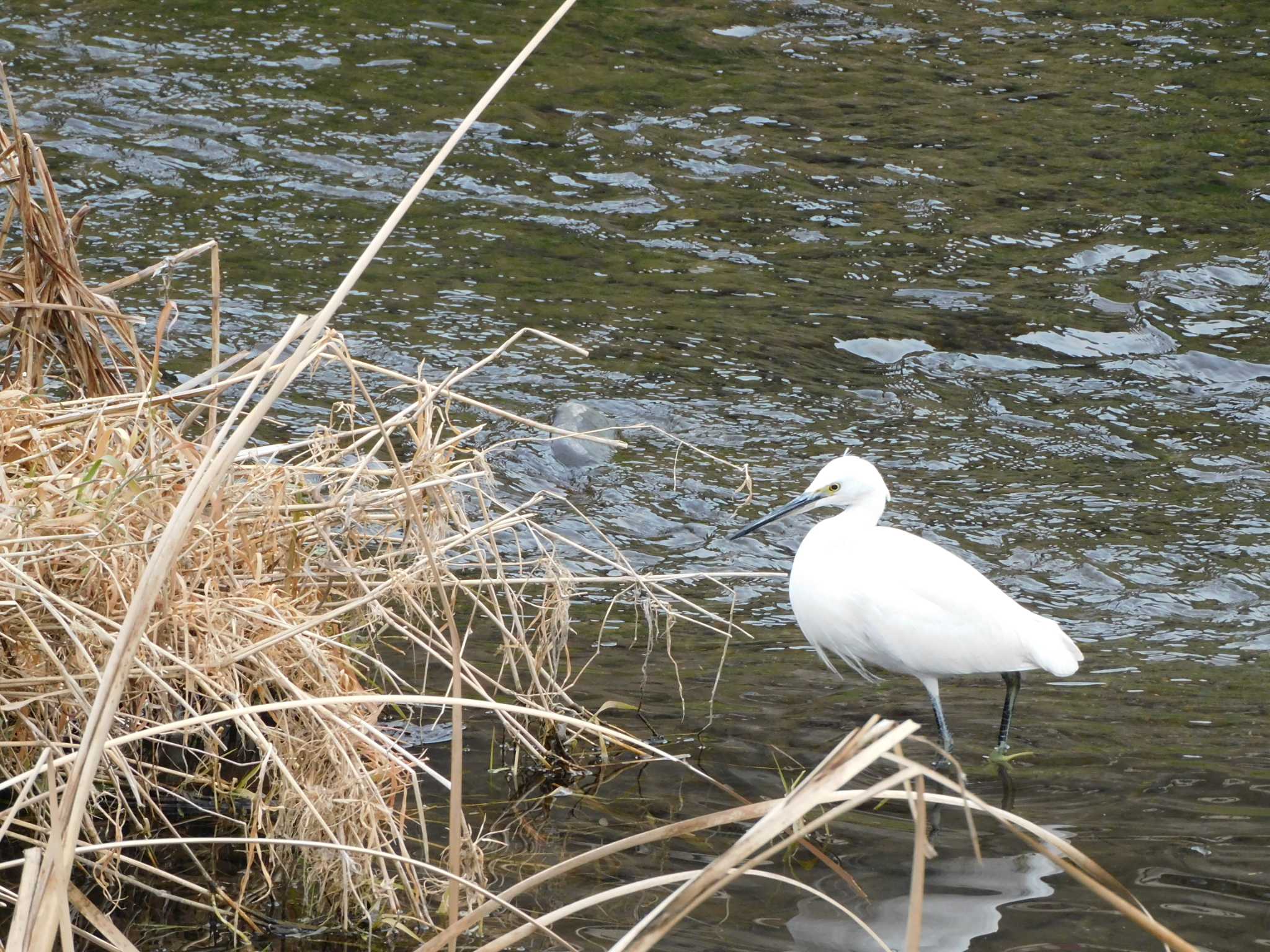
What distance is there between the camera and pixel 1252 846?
369cm

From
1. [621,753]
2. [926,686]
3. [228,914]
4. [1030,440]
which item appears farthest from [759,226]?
[228,914]

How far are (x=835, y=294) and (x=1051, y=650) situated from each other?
3.78m

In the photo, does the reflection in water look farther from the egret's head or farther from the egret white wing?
the egret's head

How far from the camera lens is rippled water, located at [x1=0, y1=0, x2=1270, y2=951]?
4102 millimetres

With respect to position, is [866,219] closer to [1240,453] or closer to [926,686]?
[1240,453]

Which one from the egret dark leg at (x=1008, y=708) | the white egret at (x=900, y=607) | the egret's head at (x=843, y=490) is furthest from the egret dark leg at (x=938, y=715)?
the egret's head at (x=843, y=490)

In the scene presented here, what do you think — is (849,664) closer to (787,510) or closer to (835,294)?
(787,510)

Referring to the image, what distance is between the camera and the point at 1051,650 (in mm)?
4672

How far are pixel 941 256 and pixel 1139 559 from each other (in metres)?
2.97

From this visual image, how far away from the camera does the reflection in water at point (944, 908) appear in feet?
10.5

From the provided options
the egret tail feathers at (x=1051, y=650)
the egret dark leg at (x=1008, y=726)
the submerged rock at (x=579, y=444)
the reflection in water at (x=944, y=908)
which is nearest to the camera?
the reflection in water at (x=944, y=908)

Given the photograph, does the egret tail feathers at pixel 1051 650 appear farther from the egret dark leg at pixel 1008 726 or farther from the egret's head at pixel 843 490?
the egret's head at pixel 843 490

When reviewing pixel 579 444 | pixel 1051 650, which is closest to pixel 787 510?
pixel 1051 650

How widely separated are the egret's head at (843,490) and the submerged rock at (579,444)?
1608 mm
